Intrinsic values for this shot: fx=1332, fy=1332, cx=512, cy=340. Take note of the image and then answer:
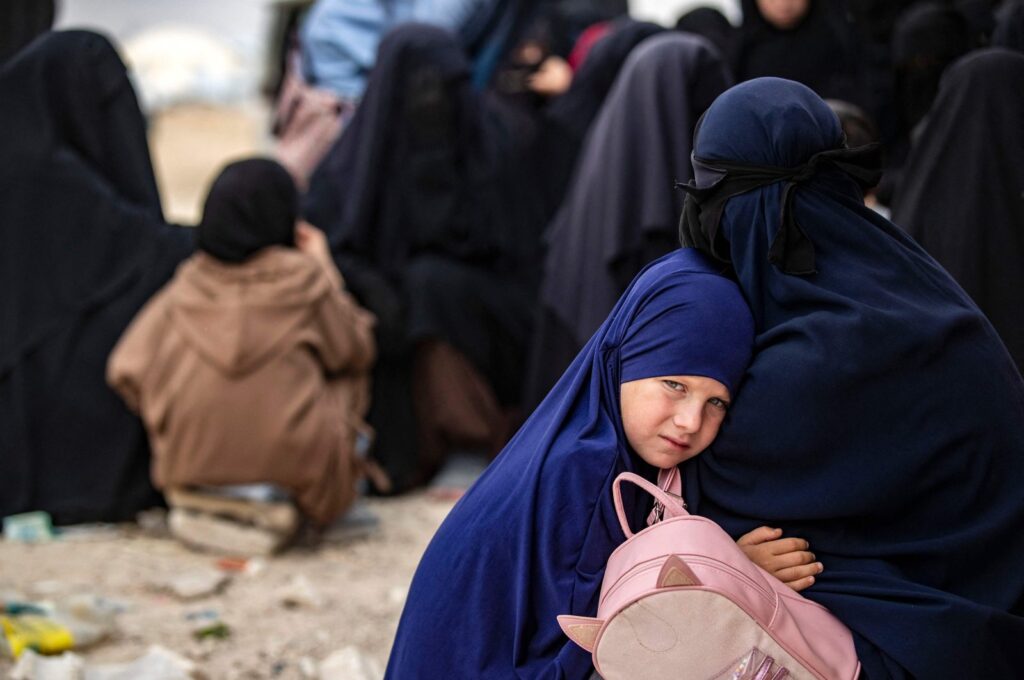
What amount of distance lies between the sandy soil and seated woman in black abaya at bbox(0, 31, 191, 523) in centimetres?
25

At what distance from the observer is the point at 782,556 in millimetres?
2188

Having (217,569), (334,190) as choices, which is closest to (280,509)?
(217,569)

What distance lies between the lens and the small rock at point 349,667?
3234 millimetres

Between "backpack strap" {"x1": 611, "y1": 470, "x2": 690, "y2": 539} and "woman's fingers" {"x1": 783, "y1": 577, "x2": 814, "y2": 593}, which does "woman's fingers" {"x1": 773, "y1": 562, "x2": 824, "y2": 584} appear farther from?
"backpack strap" {"x1": 611, "y1": 470, "x2": 690, "y2": 539}

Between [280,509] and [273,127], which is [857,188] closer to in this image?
[280,509]


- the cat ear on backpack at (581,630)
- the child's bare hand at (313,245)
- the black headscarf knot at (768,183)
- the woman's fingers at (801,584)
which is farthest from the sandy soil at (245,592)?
the black headscarf knot at (768,183)

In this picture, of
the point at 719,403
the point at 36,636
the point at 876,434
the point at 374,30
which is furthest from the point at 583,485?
the point at 374,30

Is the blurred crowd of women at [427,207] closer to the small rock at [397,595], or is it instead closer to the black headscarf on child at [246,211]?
the black headscarf on child at [246,211]

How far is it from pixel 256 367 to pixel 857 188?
247cm

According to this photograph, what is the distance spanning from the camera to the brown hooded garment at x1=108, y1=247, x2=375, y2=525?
14.0 feet

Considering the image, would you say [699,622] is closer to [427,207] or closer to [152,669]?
[152,669]

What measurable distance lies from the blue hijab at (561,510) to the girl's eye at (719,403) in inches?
1.0

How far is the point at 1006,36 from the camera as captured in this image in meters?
3.84

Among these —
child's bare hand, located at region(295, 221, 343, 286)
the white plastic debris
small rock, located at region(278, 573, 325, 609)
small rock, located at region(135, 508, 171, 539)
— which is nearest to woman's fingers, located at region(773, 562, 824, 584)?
the white plastic debris
